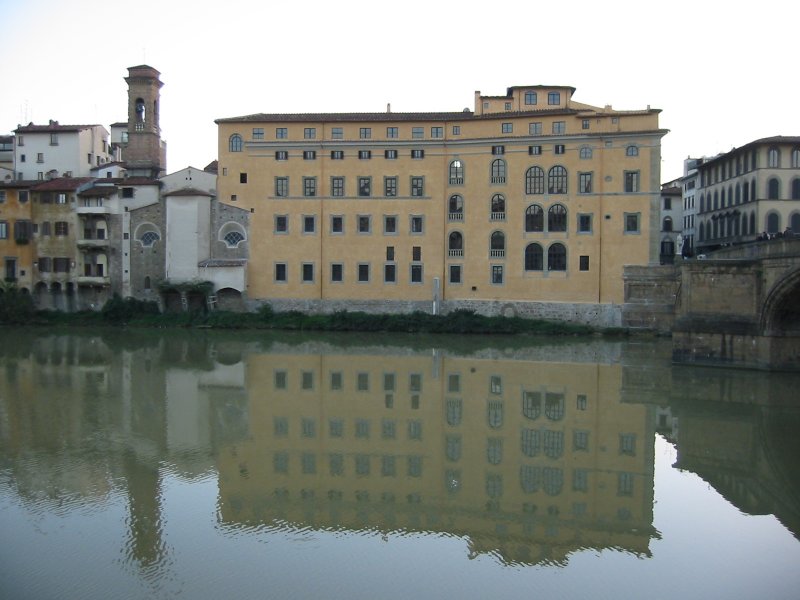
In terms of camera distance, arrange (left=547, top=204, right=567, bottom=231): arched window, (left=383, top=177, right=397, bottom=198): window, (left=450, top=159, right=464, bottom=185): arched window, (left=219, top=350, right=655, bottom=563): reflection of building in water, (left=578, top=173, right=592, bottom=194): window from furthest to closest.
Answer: (left=383, top=177, right=397, bottom=198): window → (left=450, top=159, right=464, bottom=185): arched window → (left=547, top=204, right=567, bottom=231): arched window → (left=578, top=173, right=592, bottom=194): window → (left=219, top=350, right=655, bottom=563): reflection of building in water

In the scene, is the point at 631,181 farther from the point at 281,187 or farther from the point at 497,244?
the point at 281,187

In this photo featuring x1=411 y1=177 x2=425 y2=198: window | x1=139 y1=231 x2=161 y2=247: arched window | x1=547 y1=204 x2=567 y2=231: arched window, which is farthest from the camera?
x1=139 y1=231 x2=161 y2=247: arched window

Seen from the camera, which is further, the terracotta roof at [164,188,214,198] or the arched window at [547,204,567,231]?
the terracotta roof at [164,188,214,198]

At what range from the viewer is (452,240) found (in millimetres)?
40969

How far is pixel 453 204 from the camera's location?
40.9m

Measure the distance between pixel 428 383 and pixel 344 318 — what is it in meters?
→ 16.1

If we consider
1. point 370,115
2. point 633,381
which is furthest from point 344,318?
point 633,381

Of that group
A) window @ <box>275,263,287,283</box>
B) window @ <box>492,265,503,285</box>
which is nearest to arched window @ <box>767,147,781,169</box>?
window @ <box>492,265,503,285</box>

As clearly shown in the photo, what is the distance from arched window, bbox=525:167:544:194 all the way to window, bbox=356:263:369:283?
373 inches

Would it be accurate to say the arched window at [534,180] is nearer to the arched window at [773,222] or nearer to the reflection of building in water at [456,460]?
the arched window at [773,222]

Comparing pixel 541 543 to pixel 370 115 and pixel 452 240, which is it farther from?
pixel 370 115

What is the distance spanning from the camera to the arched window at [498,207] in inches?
1581

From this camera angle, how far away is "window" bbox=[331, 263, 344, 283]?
41.8 meters

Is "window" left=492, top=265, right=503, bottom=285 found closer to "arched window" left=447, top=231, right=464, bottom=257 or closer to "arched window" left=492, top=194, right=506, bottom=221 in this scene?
"arched window" left=447, top=231, right=464, bottom=257
